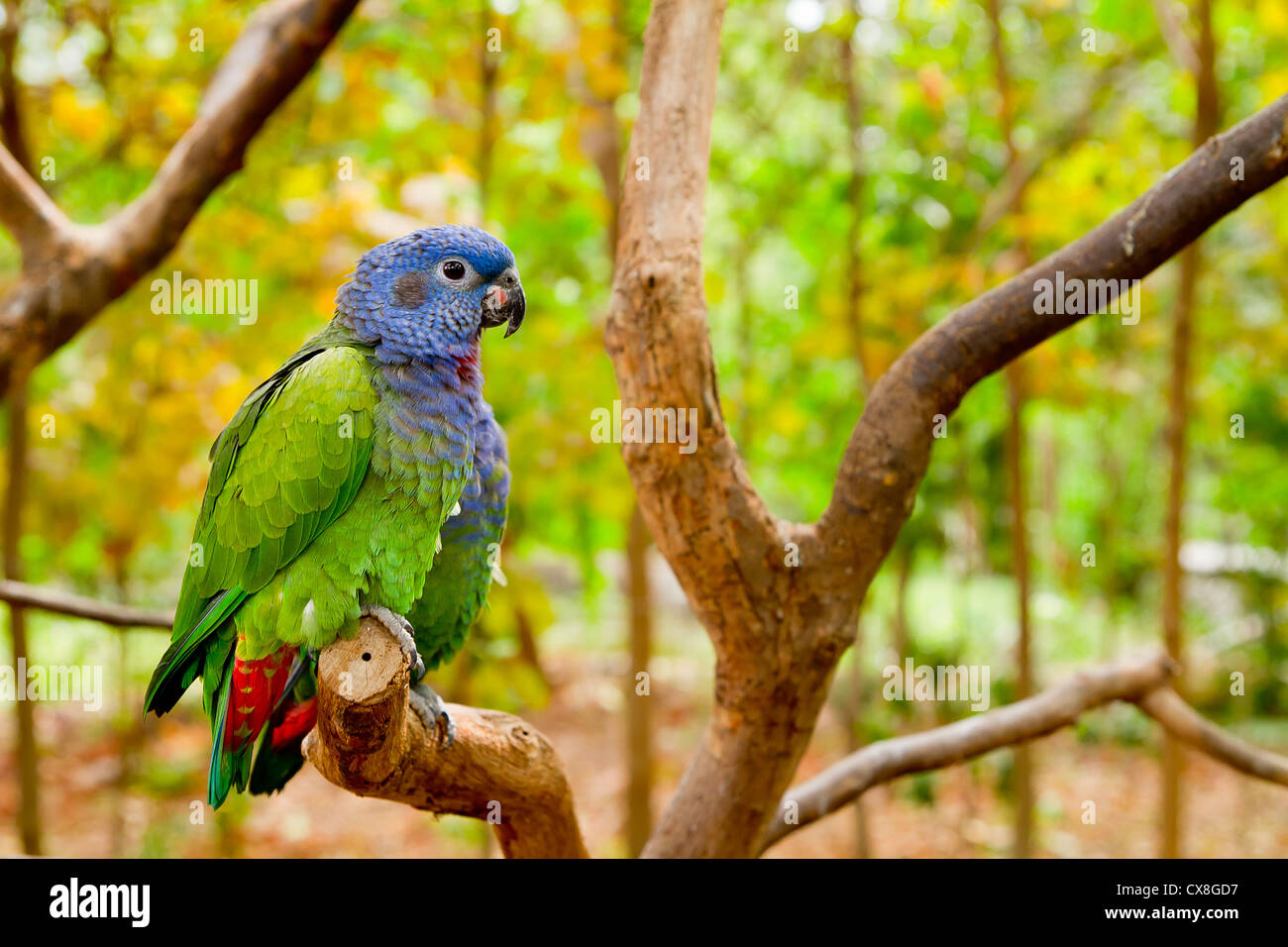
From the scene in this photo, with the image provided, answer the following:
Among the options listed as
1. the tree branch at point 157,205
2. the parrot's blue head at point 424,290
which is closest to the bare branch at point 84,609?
the tree branch at point 157,205

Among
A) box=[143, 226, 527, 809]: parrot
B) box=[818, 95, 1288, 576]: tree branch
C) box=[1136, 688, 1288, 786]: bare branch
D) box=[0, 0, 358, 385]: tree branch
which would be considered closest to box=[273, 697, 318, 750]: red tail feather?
box=[143, 226, 527, 809]: parrot

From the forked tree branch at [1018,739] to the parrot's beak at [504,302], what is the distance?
4.84 ft

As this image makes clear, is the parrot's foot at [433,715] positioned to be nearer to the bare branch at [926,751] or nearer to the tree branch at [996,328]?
the tree branch at [996,328]

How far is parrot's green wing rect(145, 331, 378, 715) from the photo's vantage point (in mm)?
1878

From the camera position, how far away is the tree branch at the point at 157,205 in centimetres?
264

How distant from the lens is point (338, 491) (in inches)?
74.4

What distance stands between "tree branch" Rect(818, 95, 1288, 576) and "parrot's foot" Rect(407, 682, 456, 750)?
90cm

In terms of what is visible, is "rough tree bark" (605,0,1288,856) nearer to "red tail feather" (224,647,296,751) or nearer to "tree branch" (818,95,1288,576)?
"tree branch" (818,95,1288,576)

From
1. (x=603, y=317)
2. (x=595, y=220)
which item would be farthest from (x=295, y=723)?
(x=595, y=220)

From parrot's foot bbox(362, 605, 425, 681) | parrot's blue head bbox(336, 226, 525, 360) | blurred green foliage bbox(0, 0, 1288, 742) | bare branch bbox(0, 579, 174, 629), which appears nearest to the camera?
parrot's foot bbox(362, 605, 425, 681)

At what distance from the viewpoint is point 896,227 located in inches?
176

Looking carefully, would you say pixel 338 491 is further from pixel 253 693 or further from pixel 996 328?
pixel 996 328
